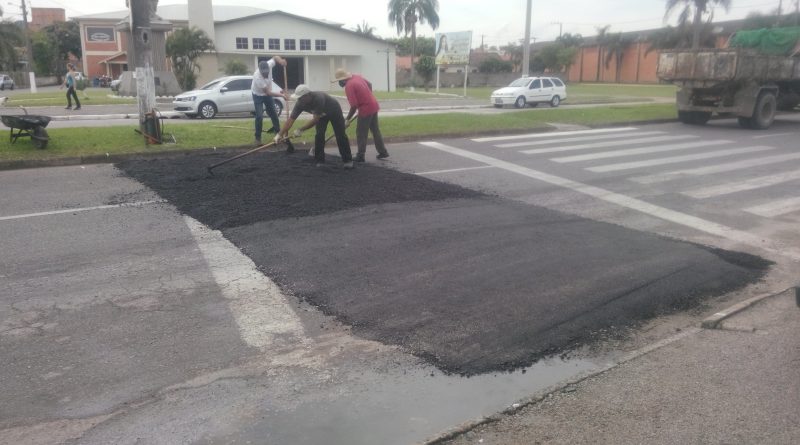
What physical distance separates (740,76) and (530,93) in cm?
1262

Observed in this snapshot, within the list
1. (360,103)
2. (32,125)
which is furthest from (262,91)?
(32,125)

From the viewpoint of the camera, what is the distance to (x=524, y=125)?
17906 millimetres

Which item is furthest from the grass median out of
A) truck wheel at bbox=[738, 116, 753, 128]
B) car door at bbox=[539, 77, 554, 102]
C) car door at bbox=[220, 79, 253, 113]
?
car door at bbox=[539, 77, 554, 102]

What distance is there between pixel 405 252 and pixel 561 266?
1.54 metres

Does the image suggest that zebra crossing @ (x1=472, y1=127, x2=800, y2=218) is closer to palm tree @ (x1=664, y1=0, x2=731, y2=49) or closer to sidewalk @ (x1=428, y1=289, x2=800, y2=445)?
sidewalk @ (x1=428, y1=289, x2=800, y2=445)

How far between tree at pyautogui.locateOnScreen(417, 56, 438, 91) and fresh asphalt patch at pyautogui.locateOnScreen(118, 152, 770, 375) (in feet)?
153

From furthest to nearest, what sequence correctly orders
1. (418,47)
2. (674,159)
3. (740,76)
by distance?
1. (418,47)
2. (740,76)
3. (674,159)

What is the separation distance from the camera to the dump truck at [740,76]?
17.7 m

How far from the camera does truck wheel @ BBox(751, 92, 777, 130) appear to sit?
60.1 ft

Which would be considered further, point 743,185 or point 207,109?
point 207,109

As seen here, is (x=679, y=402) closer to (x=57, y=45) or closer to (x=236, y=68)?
(x=236, y=68)

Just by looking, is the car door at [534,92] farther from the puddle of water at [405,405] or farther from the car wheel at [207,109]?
the puddle of water at [405,405]

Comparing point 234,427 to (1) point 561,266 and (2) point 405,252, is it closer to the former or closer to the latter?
(2) point 405,252

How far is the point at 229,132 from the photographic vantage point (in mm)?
14586
